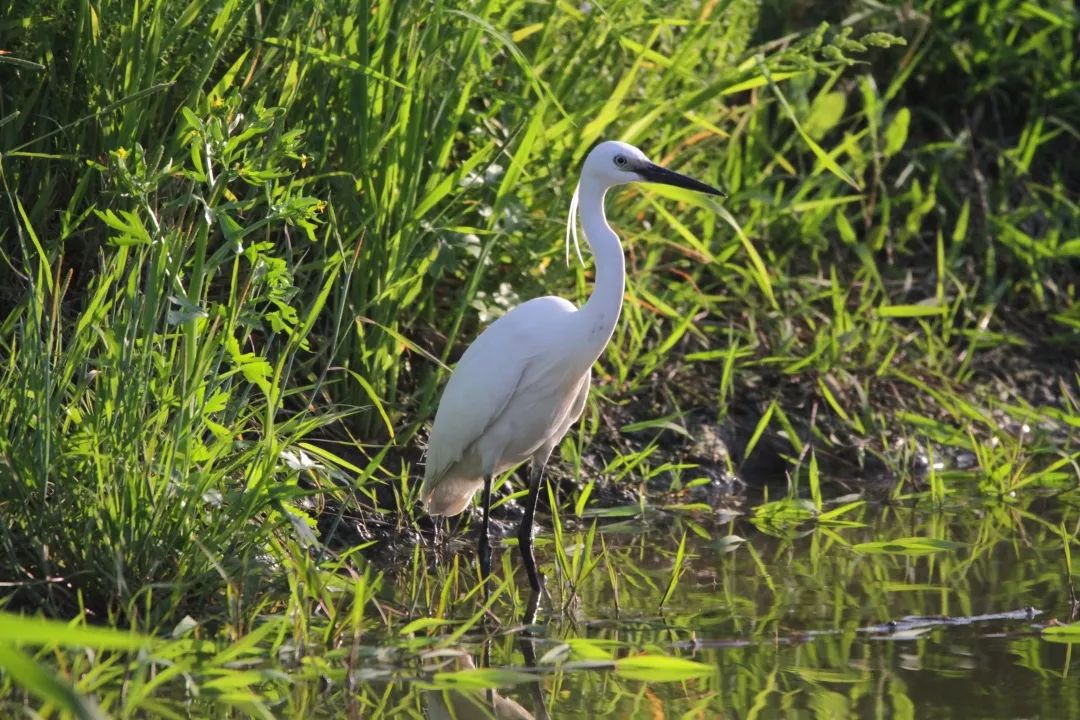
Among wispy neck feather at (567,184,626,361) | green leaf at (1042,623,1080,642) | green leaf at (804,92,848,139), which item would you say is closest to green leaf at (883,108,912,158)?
green leaf at (804,92,848,139)

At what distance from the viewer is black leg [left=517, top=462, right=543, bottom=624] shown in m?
3.42

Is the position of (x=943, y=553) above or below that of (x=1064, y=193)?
Result: below

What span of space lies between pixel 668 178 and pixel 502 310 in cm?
75

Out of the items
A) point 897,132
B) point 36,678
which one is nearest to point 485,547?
point 36,678

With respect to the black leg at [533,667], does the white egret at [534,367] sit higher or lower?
higher

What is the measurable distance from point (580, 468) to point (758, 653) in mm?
1439

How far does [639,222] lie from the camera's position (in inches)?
192

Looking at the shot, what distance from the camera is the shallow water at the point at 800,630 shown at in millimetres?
2682

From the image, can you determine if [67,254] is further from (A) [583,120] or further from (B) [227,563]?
(A) [583,120]

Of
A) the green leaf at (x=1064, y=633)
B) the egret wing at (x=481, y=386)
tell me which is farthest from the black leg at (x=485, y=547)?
the green leaf at (x=1064, y=633)

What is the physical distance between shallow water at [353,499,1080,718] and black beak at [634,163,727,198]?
0.93 m

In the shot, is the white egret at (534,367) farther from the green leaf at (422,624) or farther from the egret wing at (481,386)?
the green leaf at (422,624)

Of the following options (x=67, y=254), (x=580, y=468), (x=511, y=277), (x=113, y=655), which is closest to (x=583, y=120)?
(x=511, y=277)

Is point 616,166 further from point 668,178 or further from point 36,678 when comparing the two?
point 36,678
